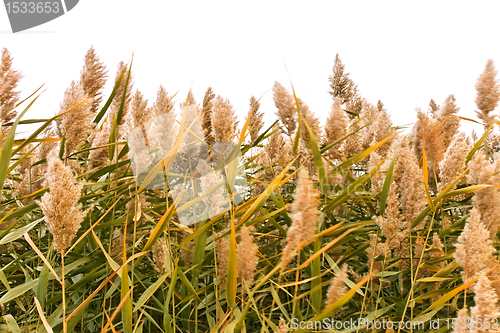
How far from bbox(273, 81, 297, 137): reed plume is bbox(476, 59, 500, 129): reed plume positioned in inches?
36.0

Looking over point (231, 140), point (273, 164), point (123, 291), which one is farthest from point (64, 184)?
point (273, 164)

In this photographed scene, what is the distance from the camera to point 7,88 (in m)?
1.50

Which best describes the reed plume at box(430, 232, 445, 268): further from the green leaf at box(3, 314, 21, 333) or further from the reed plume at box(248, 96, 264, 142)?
the green leaf at box(3, 314, 21, 333)

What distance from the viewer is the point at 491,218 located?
37.4 inches

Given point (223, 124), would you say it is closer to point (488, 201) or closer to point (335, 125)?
point (335, 125)

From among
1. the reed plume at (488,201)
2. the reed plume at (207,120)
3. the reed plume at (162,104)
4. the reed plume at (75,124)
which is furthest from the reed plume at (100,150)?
the reed plume at (488,201)

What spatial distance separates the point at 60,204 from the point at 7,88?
42.3 inches

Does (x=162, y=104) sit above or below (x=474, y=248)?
above

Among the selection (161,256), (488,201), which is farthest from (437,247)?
(161,256)

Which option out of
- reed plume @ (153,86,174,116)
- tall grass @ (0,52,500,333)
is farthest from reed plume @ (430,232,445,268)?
reed plume @ (153,86,174,116)

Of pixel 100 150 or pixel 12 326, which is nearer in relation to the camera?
pixel 12 326

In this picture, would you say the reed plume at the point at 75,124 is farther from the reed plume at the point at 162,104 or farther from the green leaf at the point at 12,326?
the green leaf at the point at 12,326

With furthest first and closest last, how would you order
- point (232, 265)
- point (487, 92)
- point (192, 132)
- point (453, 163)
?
point (487, 92) → point (192, 132) → point (453, 163) → point (232, 265)

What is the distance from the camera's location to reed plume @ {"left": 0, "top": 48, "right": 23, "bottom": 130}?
58.2 inches
